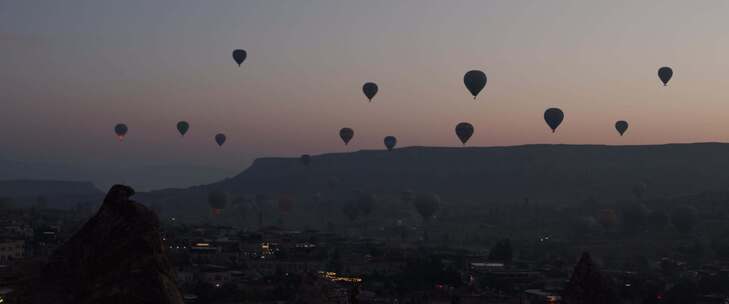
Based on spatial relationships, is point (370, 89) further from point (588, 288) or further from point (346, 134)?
point (588, 288)

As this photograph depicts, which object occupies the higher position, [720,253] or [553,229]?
[553,229]

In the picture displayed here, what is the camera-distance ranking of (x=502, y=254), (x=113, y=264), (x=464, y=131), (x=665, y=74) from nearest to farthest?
1. (x=113, y=264)
2. (x=665, y=74)
3. (x=502, y=254)
4. (x=464, y=131)

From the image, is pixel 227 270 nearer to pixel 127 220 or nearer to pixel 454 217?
pixel 127 220

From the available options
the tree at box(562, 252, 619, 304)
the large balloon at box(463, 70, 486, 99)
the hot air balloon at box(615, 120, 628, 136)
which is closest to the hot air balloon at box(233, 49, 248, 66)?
the large balloon at box(463, 70, 486, 99)

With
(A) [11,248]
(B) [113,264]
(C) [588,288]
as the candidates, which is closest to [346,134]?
(A) [11,248]

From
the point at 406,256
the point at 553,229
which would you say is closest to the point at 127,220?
the point at 406,256

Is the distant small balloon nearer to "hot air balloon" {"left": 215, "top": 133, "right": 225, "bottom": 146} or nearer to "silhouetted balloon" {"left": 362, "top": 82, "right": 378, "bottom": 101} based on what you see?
"silhouetted balloon" {"left": 362, "top": 82, "right": 378, "bottom": 101}
